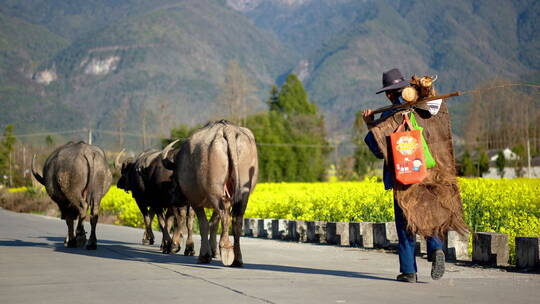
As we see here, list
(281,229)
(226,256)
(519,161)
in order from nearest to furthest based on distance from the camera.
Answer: (226,256) → (281,229) → (519,161)

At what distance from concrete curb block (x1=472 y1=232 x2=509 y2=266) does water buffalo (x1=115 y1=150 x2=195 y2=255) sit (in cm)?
429

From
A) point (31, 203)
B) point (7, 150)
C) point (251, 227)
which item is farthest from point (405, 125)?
point (7, 150)

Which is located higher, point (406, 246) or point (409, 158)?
point (409, 158)

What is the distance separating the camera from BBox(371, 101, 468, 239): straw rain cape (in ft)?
27.4

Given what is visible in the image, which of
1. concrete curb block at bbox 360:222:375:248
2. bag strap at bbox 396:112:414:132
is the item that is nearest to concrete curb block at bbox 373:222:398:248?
concrete curb block at bbox 360:222:375:248

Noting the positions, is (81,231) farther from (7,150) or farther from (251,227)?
(7,150)

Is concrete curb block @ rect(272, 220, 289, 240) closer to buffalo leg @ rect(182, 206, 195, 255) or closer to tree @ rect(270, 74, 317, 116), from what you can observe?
buffalo leg @ rect(182, 206, 195, 255)

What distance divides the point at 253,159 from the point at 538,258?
3747 millimetres

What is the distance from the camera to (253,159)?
10.8 meters

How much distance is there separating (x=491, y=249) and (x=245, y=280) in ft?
11.7

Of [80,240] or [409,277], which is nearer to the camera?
[409,277]

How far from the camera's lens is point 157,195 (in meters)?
14.2

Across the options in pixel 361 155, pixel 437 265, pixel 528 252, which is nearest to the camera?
pixel 437 265

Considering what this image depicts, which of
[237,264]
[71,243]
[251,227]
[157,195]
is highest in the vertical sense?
[157,195]
